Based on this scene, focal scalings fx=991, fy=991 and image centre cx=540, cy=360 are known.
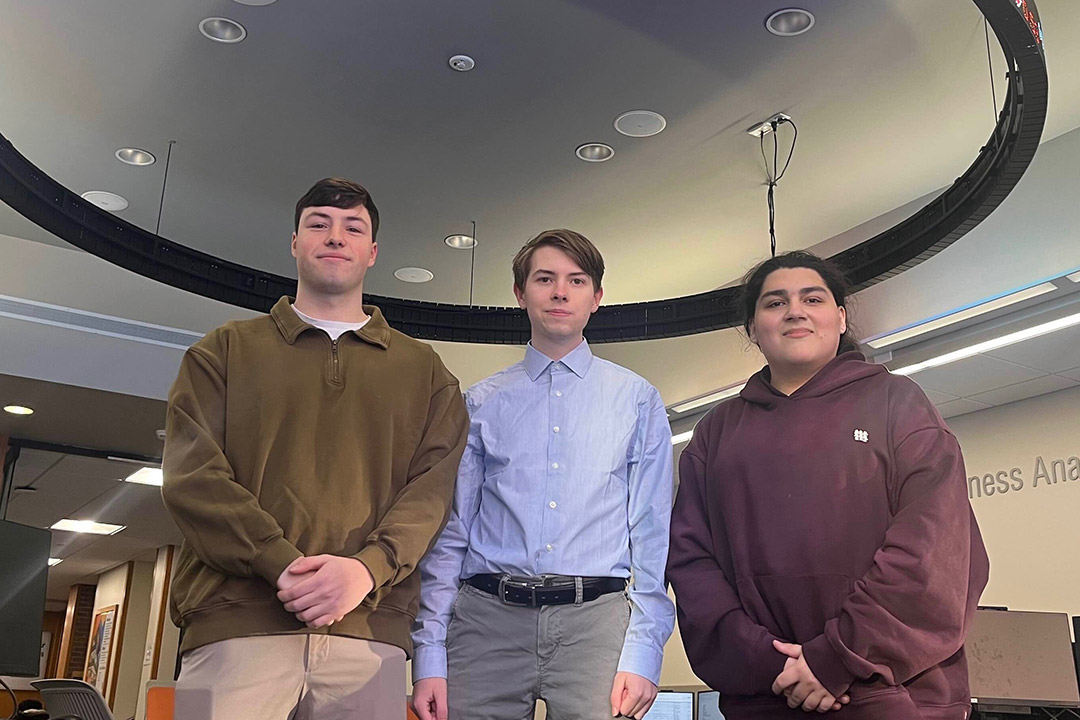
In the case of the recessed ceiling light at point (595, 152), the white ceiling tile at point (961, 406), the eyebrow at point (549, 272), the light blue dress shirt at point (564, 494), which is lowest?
the light blue dress shirt at point (564, 494)

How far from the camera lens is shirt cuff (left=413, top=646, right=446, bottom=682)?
193 centimetres

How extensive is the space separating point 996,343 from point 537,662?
14.5ft

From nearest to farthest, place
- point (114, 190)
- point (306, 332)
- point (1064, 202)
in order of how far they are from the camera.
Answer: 1. point (306, 332)
2. point (1064, 202)
3. point (114, 190)

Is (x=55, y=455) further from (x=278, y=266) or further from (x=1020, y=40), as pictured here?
(x=1020, y=40)

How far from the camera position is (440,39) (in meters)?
4.41

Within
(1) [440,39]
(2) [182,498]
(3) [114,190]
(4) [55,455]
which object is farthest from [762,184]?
(4) [55,455]

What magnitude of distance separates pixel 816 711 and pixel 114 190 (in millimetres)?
5408

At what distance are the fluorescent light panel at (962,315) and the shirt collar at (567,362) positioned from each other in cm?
363

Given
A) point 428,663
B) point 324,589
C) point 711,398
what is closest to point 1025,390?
point 711,398

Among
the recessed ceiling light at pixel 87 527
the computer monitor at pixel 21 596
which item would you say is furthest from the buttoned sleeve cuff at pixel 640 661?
the recessed ceiling light at pixel 87 527

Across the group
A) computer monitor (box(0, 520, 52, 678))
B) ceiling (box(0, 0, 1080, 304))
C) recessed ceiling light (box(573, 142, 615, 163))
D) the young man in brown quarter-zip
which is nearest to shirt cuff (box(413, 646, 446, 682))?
the young man in brown quarter-zip

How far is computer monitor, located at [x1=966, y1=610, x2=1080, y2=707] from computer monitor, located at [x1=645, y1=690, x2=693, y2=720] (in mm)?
2557

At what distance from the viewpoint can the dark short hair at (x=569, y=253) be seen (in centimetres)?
222

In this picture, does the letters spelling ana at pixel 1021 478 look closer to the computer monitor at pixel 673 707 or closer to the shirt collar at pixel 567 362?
the computer monitor at pixel 673 707
